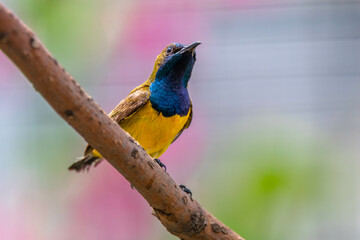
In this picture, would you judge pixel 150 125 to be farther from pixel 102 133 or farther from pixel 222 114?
pixel 222 114

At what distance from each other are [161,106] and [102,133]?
0.99 meters

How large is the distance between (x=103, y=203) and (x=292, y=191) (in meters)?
1.47

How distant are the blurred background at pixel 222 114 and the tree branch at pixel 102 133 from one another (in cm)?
209

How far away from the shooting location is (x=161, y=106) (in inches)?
112

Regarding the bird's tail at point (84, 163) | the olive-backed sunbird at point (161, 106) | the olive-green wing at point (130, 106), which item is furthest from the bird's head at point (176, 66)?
the bird's tail at point (84, 163)

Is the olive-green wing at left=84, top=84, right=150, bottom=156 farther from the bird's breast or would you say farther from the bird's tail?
the bird's tail

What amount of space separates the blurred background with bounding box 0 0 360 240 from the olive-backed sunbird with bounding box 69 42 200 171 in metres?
1.77

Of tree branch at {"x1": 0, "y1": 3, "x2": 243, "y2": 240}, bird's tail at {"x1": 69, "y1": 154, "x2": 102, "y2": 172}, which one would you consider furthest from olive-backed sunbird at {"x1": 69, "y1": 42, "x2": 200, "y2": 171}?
tree branch at {"x1": 0, "y1": 3, "x2": 243, "y2": 240}

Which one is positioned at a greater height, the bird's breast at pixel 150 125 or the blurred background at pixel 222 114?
the blurred background at pixel 222 114

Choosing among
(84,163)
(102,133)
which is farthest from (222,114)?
(102,133)

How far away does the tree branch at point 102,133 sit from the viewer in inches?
63.3

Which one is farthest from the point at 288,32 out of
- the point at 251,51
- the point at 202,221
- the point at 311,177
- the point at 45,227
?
the point at 202,221

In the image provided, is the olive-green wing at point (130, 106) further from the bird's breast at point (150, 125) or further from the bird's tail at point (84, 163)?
the bird's tail at point (84, 163)

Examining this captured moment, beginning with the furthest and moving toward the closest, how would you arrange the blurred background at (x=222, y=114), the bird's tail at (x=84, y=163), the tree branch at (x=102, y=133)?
the blurred background at (x=222, y=114), the bird's tail at (x=84, y=163), the tree branch at (x=102, y=133)
